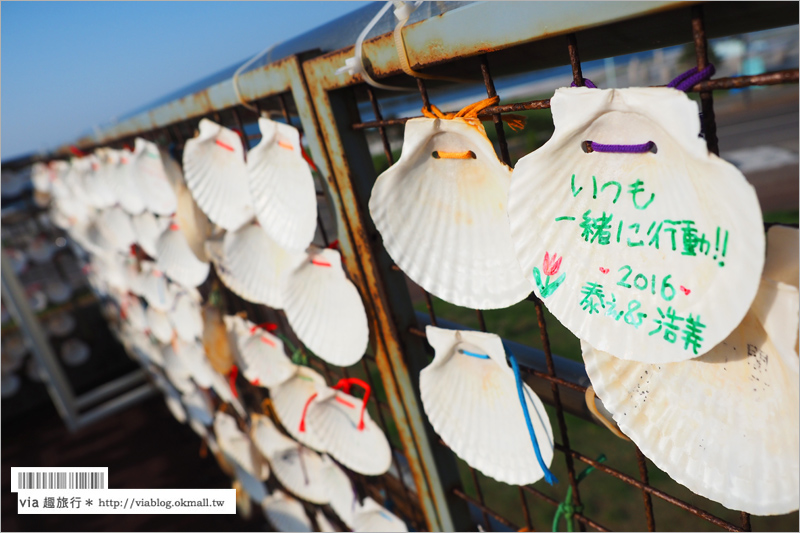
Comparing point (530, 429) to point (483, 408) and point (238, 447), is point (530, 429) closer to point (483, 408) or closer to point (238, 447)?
point (483, 408)

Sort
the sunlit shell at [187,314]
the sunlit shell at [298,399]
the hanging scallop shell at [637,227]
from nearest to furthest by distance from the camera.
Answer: the hanging scallop shell at [637,227] → the sunlit shell at [298,399] → the sunlit shell at [187,314]

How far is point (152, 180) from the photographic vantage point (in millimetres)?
1184

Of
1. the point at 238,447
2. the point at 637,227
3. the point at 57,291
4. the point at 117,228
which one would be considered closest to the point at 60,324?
the point at 57,291

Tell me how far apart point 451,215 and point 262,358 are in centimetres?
75

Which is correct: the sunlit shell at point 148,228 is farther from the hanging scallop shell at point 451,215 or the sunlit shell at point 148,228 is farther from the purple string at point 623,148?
the purple string at point 623,148

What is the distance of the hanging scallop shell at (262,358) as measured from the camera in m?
1.07

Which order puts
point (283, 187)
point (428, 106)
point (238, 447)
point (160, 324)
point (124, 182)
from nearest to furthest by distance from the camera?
1. point (428, 106)
2. point (283, 187)
3. point (124, 182)
4. point (238, 447)
5. point (160, 324)

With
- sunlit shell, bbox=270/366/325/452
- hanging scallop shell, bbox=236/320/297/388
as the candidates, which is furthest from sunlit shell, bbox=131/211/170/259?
sunlit shell, bbox=270/366/325/452

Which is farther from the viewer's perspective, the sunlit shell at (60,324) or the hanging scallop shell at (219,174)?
the sunlit shell at (60,324)

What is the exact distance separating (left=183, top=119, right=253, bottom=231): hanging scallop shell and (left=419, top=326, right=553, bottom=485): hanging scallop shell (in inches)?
16.3

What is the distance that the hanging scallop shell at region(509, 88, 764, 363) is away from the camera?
31cm

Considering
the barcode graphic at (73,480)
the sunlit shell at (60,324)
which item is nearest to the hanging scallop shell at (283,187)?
the barcode graphic at (73,480)

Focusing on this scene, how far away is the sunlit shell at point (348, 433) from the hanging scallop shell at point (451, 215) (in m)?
0.44

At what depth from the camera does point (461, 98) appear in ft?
2.04
